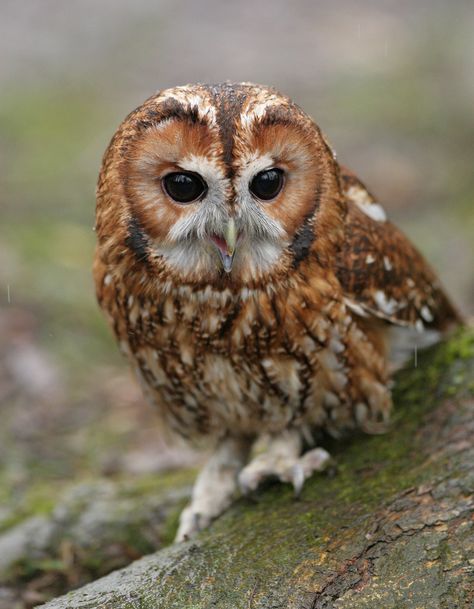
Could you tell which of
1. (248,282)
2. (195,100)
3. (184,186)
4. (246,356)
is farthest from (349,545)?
(195,100)

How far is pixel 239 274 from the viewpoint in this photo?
2.71 metres

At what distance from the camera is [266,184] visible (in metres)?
2.49

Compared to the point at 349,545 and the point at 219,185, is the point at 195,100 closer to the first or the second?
the point at 219,185

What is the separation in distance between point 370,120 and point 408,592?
7.49m

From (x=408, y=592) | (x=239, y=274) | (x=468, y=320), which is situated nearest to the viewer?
(x=408, y=592)

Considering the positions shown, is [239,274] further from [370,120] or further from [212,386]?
[370,120]

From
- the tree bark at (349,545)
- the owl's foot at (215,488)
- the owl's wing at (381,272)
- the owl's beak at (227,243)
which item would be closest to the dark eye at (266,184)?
the owl's beak at (227,243)

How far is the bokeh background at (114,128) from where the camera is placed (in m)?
4.75

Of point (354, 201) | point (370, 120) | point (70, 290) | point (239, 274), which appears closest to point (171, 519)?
point (239, 274)

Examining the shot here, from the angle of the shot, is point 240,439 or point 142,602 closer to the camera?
point 142,602

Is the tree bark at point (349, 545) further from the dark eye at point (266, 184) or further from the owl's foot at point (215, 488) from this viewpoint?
the dark eye at point (266, 184)

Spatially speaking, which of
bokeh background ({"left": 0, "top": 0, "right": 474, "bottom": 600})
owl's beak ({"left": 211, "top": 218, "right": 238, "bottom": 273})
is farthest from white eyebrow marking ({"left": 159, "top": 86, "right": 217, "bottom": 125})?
bokeh background ({"left": 0, "top": 0, "right": 474, "bottom": 600})

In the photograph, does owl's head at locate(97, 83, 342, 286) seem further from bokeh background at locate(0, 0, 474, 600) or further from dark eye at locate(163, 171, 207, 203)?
bokeh background at locate(0, 0, 474, 600)

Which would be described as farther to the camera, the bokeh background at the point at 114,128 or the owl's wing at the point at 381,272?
the bokeh background at the point at 114,128
